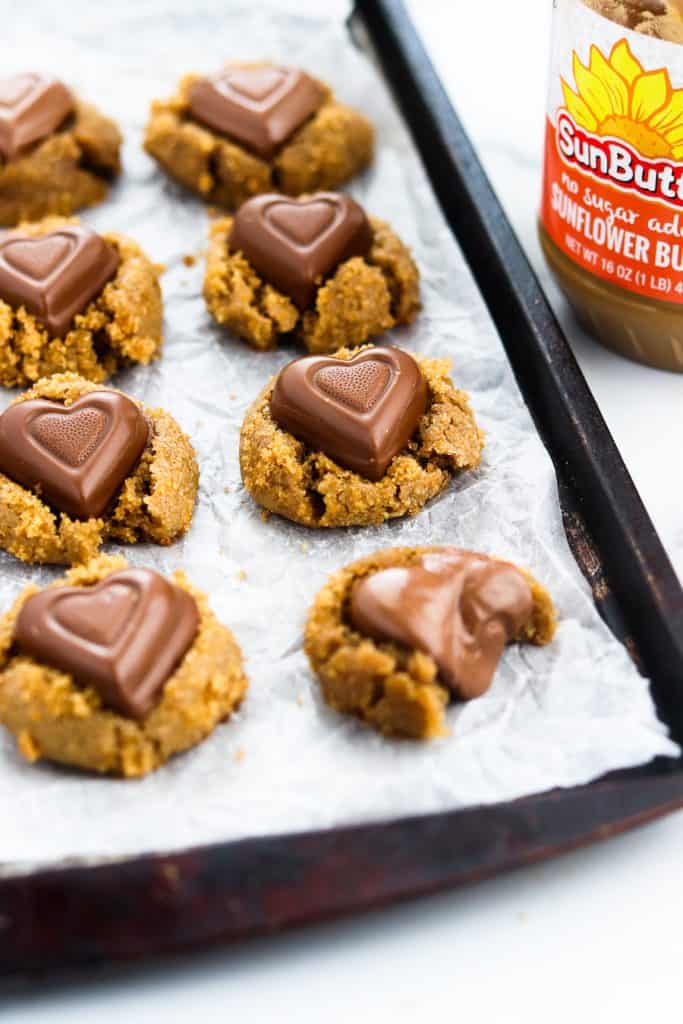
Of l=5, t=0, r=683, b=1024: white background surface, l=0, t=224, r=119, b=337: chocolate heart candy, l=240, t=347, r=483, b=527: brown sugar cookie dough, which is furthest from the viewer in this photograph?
l=0, t=224, r=119, b=337: chocolate heart candy

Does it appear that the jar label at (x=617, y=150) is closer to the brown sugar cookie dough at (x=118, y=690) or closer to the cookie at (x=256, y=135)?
the cookie at (x=256, y=135)

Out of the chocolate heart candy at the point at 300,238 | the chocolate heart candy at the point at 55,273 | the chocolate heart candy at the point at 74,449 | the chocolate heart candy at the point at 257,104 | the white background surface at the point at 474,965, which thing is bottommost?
the white background surface at the point at 474,965

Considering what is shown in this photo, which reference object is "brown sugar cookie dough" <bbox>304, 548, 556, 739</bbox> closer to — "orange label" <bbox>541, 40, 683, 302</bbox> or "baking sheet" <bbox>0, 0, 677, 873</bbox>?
"baking sheet" <bbox>0, 0, 677, 873</bbox>

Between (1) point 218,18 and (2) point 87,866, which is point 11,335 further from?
(1) point 218,18

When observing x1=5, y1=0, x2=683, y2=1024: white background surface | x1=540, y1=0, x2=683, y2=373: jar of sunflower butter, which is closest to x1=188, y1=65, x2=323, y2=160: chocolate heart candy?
x1=540, y1=0, x2=683, y2=373: jar of sunflower butter

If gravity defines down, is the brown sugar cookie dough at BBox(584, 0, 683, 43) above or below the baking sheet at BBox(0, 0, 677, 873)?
above

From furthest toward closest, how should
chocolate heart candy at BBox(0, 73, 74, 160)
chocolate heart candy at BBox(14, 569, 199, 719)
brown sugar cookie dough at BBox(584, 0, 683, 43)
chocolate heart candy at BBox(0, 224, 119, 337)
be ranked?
chocolate heart candy at BBox(0, 73, 74, 160), chocolate heart candy at BBox(0, 224, 119, 337), brown sugar cookie dough at BBox(584, 0, 683, 43), chocolate heart candy at BBox(14, 569, 199, 719)

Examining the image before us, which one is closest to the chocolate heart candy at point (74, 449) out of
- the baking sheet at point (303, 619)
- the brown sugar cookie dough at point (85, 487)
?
the brown sugar cookie dough at point (85, 487)
